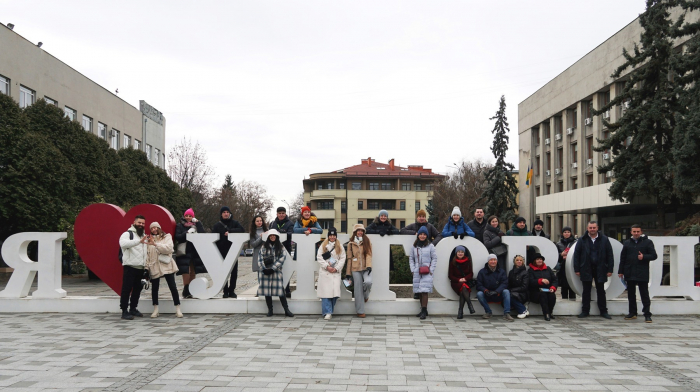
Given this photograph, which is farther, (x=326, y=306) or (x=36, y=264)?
(x=36, y=264)

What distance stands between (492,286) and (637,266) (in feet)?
9.34

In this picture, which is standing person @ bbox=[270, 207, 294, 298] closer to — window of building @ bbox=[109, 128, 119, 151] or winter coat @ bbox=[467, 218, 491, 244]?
winter coat @ bbox=[467, 218, 491, 244]

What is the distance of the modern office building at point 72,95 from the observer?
26141 millimetres

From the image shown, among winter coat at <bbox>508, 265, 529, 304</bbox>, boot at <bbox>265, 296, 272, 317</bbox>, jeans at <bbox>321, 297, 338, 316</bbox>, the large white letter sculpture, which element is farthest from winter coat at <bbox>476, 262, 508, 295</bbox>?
the large white letter sculpture

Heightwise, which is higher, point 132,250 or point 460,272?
point 132,250

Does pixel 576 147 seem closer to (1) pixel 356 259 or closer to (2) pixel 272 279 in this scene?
(1) pixel 356 259

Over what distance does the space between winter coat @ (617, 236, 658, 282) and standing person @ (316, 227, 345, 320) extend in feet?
18.5

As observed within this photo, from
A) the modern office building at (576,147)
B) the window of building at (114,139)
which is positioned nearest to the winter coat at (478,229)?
the modern office building at (576,147)

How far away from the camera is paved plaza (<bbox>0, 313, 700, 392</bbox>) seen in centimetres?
620

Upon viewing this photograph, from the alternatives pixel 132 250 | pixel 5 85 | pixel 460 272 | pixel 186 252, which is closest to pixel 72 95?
pixel 5 85

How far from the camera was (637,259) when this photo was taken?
1087cm

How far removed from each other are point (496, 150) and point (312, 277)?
3647 cm

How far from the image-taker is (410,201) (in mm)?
86750

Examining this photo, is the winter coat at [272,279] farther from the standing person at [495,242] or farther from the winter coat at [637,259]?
the winter coat at [637,259]
